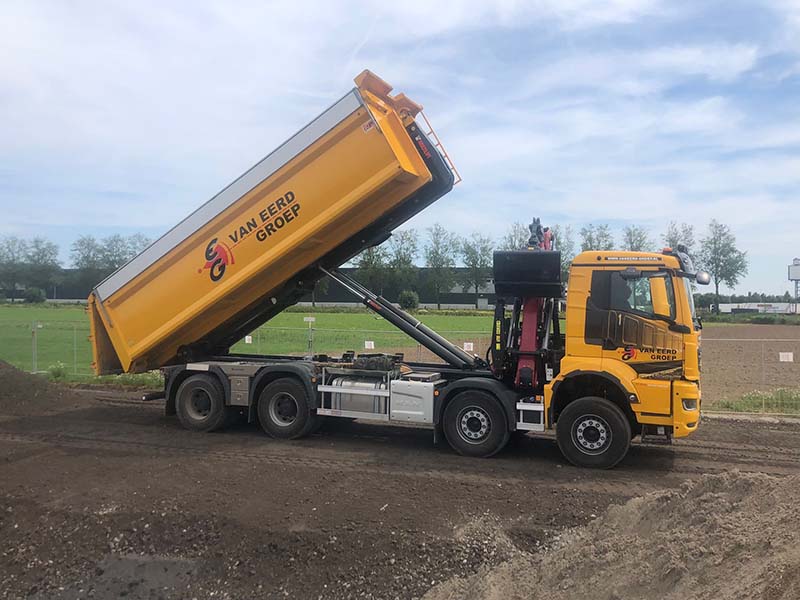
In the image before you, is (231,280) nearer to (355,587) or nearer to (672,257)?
(355,587)

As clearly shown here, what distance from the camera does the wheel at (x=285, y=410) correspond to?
32.2 ft

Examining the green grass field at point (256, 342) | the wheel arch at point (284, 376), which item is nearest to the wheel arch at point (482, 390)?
the wheel arch at point (284, 376)

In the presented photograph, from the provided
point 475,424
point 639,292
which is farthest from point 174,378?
point 639,292

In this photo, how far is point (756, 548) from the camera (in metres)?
4.00

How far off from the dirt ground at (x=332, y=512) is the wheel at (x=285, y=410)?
0.28 m

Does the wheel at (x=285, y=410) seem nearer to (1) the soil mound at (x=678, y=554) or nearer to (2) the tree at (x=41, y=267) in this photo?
(1) the soil mound at (x=678, y=554)

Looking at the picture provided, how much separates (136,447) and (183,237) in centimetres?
314

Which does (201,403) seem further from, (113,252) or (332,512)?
(113,252)

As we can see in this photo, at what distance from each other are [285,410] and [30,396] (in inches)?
242

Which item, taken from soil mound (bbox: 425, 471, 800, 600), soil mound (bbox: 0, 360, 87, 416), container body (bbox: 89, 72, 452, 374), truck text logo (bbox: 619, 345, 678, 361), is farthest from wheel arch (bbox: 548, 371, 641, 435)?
soil mound (bbox: 0, 360, 87, 416)

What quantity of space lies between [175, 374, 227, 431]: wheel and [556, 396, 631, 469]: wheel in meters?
5.36

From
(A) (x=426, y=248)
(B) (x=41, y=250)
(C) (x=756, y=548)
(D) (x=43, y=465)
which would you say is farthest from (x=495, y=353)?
(A) (x=426, y=248)

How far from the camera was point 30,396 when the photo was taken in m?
12.7

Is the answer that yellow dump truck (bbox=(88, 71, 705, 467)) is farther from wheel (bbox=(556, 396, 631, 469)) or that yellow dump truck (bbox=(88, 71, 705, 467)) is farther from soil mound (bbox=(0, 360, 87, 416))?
soil mound (bbox=(0, 360, 87, 416))
